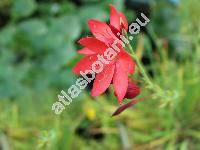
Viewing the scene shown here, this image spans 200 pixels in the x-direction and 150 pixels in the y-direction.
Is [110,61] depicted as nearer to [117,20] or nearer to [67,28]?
[117,20]

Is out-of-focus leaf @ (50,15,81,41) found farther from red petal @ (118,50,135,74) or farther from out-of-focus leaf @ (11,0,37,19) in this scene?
red petal @ (118,50,135,74)

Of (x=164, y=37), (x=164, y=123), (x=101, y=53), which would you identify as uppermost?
(x=164, y=37)

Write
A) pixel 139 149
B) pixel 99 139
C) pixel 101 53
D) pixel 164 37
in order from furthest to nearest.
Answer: pixel 164 37 < pixel 99 139 < pixel 139 149 < pixel 101 53

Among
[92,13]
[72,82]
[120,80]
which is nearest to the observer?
[120,80]

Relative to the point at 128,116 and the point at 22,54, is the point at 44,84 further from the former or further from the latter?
the point at 128,116

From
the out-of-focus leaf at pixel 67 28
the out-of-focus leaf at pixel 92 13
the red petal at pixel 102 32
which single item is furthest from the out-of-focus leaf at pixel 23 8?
the red petal at pixel 102 32

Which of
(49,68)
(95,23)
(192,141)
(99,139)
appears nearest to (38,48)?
(49,68)

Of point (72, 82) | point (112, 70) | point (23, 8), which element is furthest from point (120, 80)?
point (23, 8)
